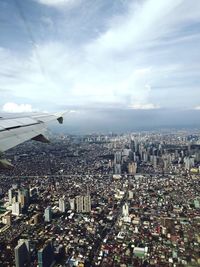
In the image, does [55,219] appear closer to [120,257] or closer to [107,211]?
[107,211]

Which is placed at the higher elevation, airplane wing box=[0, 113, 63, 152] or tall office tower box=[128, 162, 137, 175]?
airplane wing box=[0, 113, 63, 152]

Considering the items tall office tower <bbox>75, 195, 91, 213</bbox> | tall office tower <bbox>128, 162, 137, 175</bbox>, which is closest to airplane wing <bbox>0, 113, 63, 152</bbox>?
tall office tower <bbox>75, 195, 91, 213</bbox>

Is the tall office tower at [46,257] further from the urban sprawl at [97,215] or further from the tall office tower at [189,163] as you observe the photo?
the tall office tower at [189,163]

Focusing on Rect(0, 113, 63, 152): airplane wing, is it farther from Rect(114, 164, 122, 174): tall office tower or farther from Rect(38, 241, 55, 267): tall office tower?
Rect(114, 164, 122, 174): tall office tower

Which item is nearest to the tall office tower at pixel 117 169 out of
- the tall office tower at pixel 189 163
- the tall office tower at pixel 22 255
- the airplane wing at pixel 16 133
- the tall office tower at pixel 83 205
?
the tall office tower at pixel 189 163

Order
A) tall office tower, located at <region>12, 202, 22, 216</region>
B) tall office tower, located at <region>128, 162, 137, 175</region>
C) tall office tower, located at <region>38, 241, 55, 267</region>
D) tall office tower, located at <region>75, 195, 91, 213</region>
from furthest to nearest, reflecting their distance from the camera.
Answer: tall office tower, located at <region>128, 162, 137, 175</region> < tall office tower, located at <region>75, 195, 91, 213</region> < tall office tower, located at <region>12, 202, 22, 216</region> < tall office tower, located at <region>38, 241, 55, 267</region>

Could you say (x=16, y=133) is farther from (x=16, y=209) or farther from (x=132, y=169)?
(x=132, y=169)

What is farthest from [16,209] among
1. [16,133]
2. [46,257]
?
[16,133]

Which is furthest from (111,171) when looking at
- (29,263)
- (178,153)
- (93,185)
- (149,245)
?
(29,263)
